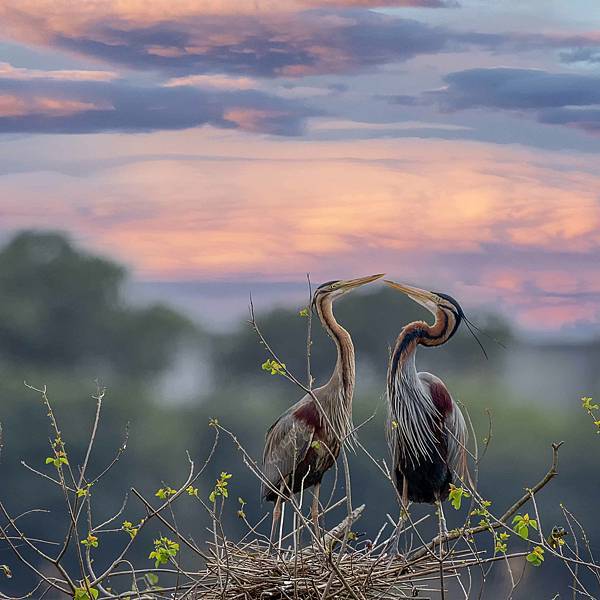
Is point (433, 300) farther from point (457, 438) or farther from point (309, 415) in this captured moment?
point (309, 415)

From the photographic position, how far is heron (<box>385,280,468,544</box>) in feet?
17.9

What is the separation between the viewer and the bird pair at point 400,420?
540 cm

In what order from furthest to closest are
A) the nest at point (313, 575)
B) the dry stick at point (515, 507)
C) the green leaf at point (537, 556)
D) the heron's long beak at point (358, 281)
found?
the heron's long beak at point (358, 281) < the nest at point (313, 575) < the green leaf at point (537, 556) < the dry stick at point (515, 507)

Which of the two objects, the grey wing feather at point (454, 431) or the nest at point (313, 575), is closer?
the nest at point (313, 575)

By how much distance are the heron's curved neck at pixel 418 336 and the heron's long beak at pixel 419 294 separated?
53mm

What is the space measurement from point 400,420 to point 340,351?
442mm

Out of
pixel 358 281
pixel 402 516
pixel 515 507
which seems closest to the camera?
pixel 515 507

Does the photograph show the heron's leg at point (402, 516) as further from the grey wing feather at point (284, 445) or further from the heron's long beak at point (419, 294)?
the heron's long beak at point (419, 294)

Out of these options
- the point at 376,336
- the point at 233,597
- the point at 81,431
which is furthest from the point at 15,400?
the point at 233,597

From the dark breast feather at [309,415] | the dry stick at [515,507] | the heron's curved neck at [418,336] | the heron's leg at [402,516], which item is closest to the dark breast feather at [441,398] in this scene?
the heron's curved neck at [418,336]

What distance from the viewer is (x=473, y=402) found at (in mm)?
6879

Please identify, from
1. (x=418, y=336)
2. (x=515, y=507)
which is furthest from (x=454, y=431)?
(x=515, y=507)

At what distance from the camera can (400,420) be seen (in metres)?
5.48

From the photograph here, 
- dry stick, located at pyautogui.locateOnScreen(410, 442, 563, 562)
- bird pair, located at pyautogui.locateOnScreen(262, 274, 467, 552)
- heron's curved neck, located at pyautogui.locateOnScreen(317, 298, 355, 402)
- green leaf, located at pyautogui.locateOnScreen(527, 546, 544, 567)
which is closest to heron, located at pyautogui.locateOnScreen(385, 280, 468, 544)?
bird pair, located at pyautogui.locateOnScreen(262, 274, 467, 552)
